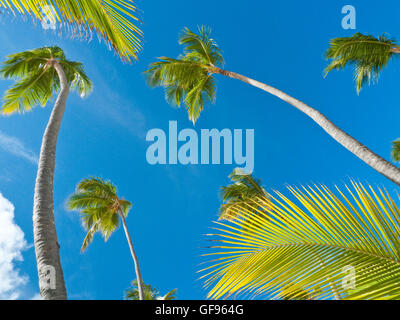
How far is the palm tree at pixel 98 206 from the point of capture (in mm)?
14969

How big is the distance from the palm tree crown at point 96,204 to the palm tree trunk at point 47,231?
11.2m

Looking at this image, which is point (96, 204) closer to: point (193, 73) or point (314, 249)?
point (193, 73)

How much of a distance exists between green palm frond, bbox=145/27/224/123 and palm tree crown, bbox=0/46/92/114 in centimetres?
324

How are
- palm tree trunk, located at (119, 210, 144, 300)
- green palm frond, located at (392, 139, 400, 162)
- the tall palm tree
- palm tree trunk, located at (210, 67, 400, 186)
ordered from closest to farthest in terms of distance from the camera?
palm tree trunk, located at (210, 67, 400, 186) → the tall palm tree → palm tree trunk, located at (119, 210, 144, 300) → green palm frond, located at (392, 139, 400, 162)

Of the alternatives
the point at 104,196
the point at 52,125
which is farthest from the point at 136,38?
the point at 104,196

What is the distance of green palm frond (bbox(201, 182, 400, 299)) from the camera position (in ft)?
5.03

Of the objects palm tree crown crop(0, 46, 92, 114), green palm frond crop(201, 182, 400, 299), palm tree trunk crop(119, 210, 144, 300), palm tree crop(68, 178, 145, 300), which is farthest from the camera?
palm tree crop(68, 178, 145, 300)

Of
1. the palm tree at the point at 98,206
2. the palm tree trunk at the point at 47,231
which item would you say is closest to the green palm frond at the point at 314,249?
the palm tree trunk at the point at 47,231

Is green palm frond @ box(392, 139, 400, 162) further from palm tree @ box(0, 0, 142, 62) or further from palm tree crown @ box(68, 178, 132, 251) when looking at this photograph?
palm tree @ box(0, 0, 142, 62)

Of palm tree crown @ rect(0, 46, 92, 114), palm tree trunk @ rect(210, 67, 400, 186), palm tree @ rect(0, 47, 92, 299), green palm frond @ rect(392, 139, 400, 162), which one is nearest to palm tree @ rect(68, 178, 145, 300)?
palm tree @ rect(0, 47, 92, 299)

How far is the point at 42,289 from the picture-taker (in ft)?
9.35

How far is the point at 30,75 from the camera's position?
8.05 meters

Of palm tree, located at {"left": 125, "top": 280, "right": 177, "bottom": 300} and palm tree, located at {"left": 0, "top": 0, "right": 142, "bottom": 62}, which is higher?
palm tree, located at {"left": 0, "top": 0, "right": 142, "bottom": 62}

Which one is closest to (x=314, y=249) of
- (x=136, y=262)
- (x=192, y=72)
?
(x=192, y=72)
